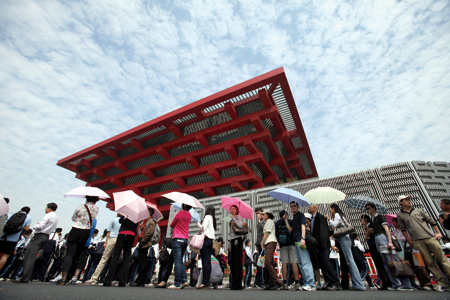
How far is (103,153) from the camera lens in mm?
26812

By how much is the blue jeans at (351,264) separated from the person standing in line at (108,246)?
189 inches

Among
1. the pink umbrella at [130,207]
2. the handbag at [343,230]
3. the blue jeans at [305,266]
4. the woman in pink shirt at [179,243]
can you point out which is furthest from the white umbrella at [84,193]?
the handbag at [343,230]

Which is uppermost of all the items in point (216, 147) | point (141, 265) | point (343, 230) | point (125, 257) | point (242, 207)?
point (216, 147)

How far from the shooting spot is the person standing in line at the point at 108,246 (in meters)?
4.54

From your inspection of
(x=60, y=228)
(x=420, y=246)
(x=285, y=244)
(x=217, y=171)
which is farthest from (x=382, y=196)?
(x=60, y=228)

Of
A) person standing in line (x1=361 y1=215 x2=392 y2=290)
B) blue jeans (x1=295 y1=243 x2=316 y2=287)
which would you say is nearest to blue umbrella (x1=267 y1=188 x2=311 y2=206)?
blue jeans (x1=295 y1=243 x2=316 y2=287)

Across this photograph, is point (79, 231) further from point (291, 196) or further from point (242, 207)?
point (291, 196)

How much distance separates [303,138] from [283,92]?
7.05m

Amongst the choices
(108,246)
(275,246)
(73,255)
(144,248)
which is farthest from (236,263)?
(73,255)

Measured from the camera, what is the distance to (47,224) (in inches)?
176

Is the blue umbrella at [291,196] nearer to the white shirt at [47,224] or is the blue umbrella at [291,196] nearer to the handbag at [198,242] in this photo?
the handbag at [198,242]

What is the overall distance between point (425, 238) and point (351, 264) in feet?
4.50

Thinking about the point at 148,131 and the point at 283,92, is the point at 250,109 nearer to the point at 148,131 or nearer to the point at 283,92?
the point at 283,92

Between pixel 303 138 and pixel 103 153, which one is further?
pixel 103 153
